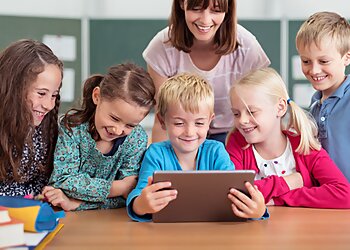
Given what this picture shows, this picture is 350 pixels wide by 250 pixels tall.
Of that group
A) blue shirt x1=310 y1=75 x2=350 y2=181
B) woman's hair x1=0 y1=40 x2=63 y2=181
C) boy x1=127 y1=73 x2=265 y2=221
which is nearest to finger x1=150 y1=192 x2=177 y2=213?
boy x1=127 y1=73 x2=265 y2=221

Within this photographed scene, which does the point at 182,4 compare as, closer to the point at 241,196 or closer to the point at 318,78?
the point at 318,78

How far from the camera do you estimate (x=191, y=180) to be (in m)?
1.36

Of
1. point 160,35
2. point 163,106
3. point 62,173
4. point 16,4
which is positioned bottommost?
point 62,173

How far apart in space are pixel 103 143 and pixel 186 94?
0.30 meters

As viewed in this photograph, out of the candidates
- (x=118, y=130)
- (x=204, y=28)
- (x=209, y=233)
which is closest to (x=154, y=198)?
(x=209, y=233)

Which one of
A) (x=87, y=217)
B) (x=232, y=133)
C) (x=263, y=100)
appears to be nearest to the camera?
(x=87, y=217)

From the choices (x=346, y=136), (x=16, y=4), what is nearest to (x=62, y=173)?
(x=346, y=136)

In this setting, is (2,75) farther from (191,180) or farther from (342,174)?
(342,174)

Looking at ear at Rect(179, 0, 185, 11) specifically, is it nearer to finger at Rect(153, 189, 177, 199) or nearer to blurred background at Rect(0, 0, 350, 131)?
finger at Rect(153, 189, 177, 199)

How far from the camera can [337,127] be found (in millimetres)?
1822

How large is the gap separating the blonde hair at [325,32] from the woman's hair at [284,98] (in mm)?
167

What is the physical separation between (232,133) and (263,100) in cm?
17

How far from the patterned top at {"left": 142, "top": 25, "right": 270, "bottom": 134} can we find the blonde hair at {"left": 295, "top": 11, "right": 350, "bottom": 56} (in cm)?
23

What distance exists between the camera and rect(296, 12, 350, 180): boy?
1.81 metres
